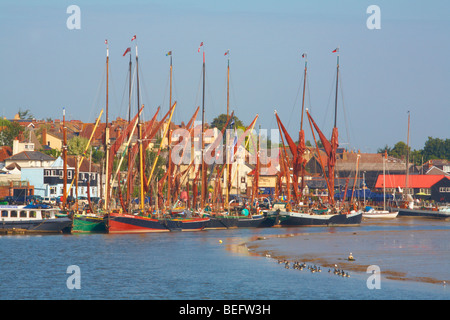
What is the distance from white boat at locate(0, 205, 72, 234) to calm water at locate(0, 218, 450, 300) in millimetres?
2686

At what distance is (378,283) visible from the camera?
153ft

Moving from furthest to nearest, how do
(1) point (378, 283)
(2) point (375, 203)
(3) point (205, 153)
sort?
(2) point (375, 203) < (3) point (205, 153) < (1) point (378, 283)

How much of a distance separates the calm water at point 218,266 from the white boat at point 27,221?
8.81 feet

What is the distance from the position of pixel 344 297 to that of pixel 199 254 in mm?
24283

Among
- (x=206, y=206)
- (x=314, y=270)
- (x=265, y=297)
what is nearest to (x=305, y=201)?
(x=206, y=206)

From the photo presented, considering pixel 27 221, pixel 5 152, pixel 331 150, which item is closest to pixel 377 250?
pixel 27 221

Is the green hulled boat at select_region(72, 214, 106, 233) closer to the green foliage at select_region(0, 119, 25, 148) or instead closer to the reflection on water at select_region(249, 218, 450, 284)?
the reflection on water at select_region(249, 218, 450, 284)

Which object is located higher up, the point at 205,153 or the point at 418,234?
the point at 205,153

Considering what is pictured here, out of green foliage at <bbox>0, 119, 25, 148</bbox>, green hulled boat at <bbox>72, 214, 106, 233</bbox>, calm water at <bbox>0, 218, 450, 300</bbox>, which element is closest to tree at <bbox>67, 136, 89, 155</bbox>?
green foliage at <bbox>0, 119, 25, 148</bbox>

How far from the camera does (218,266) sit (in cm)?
5747

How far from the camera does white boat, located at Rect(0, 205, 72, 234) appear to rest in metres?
83.2

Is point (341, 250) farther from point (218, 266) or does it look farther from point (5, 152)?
point (5, 152)

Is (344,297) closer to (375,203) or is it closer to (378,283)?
(378,283)

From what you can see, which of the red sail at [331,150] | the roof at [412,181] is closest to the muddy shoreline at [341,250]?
the red sail at [331,150]
